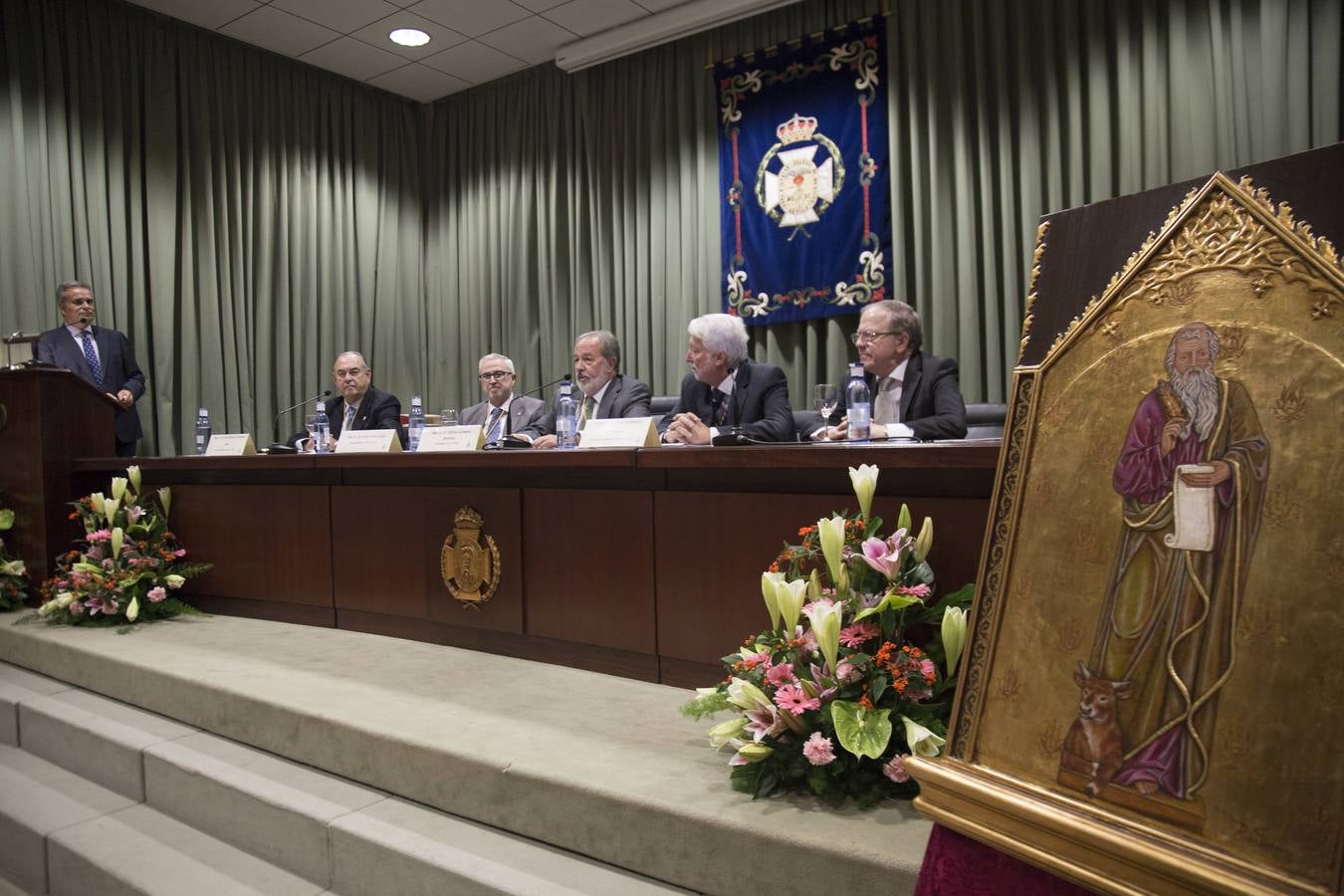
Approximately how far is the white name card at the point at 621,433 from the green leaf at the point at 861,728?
1147 millimetres

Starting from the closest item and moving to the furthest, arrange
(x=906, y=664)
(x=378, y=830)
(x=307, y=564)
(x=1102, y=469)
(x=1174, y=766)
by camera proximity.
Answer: (x=1174, y=766) < (x=1102, y=469) < (x=906, y=664) < (x=378, y=830) < (x=307, y=564)

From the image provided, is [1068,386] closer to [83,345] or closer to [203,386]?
[83,345]

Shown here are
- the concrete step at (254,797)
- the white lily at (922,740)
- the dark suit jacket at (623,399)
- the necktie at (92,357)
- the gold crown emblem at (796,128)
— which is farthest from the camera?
the gold crown emblem at (796,128)

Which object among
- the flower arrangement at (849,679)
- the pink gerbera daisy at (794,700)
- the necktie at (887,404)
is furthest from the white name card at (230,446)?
the pink gerbera daisy at (794,700)

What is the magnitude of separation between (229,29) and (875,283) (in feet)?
13.1

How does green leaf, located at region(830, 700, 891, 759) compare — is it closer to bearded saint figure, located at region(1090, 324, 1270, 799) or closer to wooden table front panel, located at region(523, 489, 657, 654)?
bearded saint figure, located at region(1090, 324, 1270, 799)

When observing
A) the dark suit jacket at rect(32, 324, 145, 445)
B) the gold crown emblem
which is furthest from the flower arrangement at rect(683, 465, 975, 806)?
the dark suit jacket at rect(32, 324, 145, 445)

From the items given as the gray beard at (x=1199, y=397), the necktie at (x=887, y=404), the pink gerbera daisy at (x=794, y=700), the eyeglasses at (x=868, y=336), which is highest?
the eyeglasses at (x=868, y=336)

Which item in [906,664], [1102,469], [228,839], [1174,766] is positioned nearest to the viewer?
[1174,766]

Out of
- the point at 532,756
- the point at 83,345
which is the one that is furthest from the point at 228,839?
the point at 83,345

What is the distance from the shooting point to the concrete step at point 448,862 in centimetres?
134

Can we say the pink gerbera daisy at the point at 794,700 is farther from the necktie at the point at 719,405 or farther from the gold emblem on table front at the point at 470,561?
the necktie at the point at 719,405

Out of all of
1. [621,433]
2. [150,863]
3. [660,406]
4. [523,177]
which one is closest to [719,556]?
[621,433]

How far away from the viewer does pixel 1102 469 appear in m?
0.90
